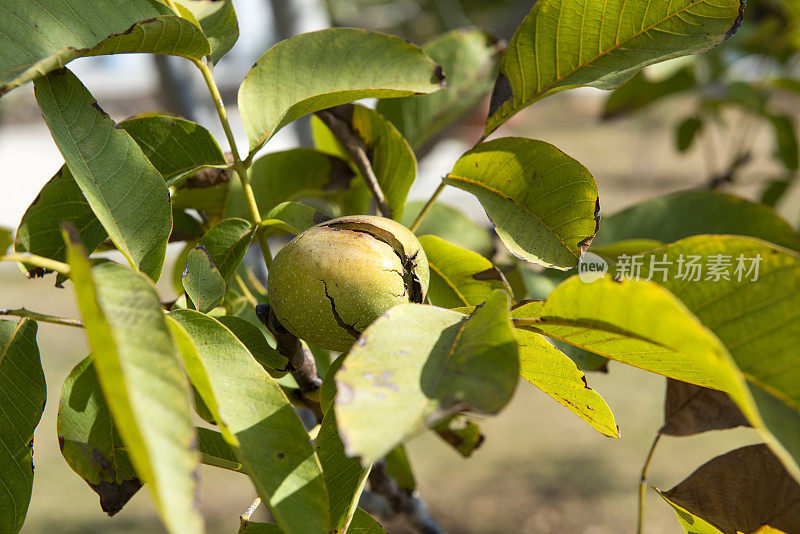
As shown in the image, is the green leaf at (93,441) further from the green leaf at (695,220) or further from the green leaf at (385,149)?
the green leaf at (695,220)

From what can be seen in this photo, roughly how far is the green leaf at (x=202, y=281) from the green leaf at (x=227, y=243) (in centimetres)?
4

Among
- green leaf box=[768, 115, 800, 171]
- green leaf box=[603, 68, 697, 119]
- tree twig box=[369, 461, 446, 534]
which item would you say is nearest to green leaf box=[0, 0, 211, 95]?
tree twig box=[369, 461, 446, 534]

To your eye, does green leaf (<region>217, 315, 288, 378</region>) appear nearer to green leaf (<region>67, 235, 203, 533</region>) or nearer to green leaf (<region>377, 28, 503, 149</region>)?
green leaf (<region>67, 235, 203, 533</region>)

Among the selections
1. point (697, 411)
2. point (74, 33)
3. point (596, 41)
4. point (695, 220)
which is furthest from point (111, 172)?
point (695, 220)

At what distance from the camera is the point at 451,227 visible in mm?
979

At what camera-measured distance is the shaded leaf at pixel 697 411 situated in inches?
24.3

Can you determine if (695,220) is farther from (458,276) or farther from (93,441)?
(93,441)

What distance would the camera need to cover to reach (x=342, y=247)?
1.80ft

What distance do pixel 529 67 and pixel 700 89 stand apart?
3.81 ft

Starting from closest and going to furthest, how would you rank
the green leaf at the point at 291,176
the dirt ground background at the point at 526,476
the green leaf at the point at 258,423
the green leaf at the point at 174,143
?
the green leaf at the point at 258,423, the green leaf at the point at 174,143, the green leaf at the point at 291,176, the dirt ground background at the point at 526,476

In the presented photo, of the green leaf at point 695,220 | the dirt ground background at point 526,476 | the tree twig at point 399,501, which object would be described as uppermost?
the green leaf at point 695,220

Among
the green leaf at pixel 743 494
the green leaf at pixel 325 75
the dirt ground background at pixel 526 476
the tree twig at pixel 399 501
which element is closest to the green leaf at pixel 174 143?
the green leaf at pixel 325 75

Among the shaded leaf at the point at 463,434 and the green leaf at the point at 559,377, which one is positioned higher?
the green leaf at the point at 559,377

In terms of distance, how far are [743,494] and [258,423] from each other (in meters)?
0.44
